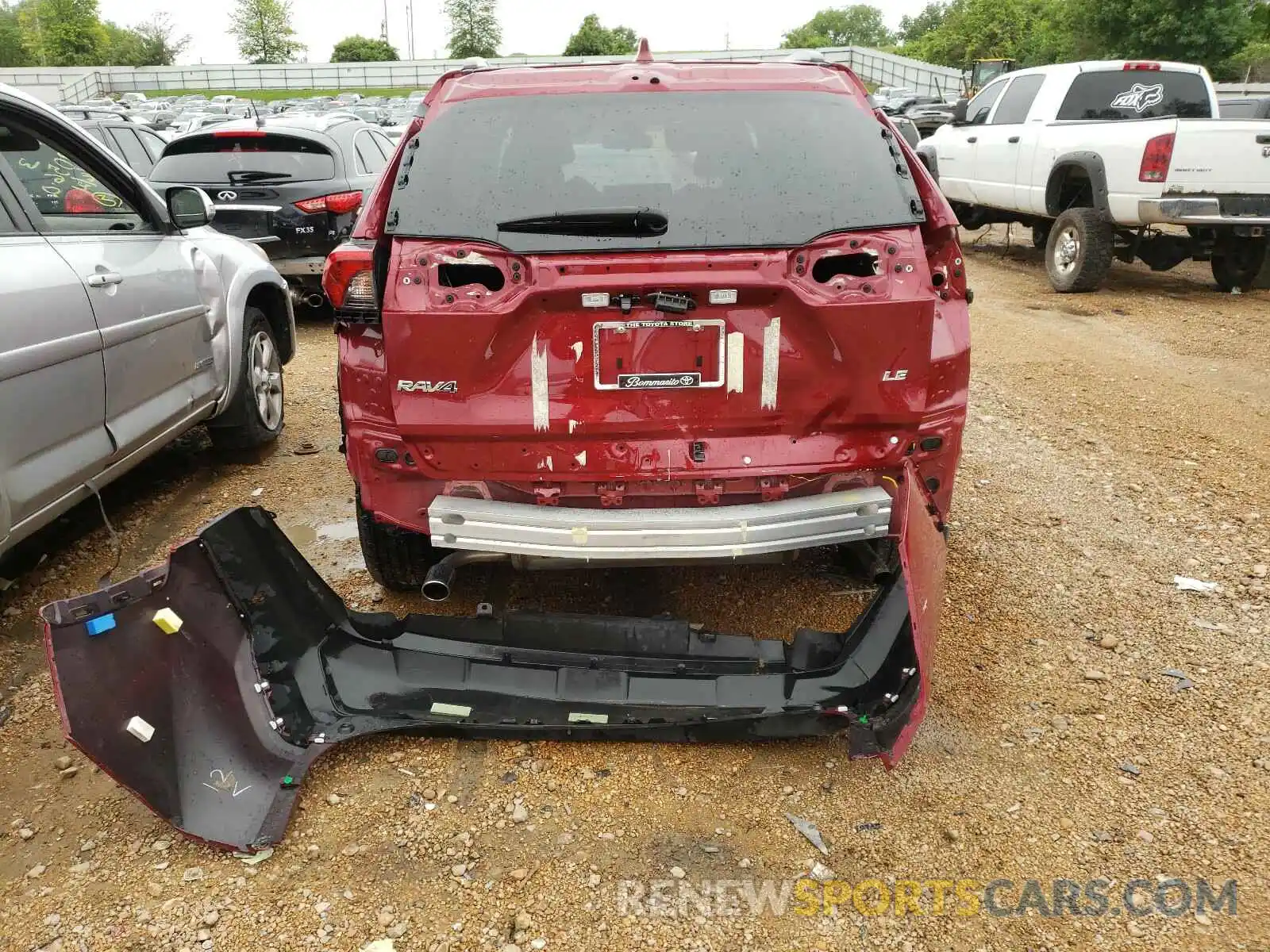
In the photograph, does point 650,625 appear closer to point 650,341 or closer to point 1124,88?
point 650,341

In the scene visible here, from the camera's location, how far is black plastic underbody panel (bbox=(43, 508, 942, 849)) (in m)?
2.53

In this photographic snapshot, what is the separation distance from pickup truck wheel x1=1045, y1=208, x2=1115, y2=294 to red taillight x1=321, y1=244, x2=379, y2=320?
825 centimetres

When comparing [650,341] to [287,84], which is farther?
[287,84]

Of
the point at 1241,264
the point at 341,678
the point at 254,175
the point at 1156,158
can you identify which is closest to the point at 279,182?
the point at 254,175

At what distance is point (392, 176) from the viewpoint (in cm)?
312

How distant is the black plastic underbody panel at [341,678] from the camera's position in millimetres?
2525

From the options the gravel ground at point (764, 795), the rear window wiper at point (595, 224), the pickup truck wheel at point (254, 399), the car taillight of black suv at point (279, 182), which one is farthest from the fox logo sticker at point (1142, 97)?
the rear window wiper at point (595, 224)

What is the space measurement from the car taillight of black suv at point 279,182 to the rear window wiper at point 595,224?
5.69 metres

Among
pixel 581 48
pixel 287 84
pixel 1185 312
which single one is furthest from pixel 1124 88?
pixel 581 48

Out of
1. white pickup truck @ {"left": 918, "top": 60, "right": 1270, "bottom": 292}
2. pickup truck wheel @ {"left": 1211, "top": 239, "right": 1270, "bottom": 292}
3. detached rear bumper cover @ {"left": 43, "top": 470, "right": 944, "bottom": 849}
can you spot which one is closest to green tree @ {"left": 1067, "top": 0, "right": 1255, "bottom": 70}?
white pickup truck @ {"left": 918, "top": 60, "right": 1270, "bottom": 292}

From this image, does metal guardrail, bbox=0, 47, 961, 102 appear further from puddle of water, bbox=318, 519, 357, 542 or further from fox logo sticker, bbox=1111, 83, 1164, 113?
puddle of water, bbox=318, 519, 357, 542

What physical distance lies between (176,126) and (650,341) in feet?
75.5

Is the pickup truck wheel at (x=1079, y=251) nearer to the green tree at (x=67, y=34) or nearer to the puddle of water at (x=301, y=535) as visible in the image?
the puddle of water at (x=301, y=535)

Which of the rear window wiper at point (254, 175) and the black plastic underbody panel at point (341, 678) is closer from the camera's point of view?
the black plastic underbody panel at point (341, 678)
